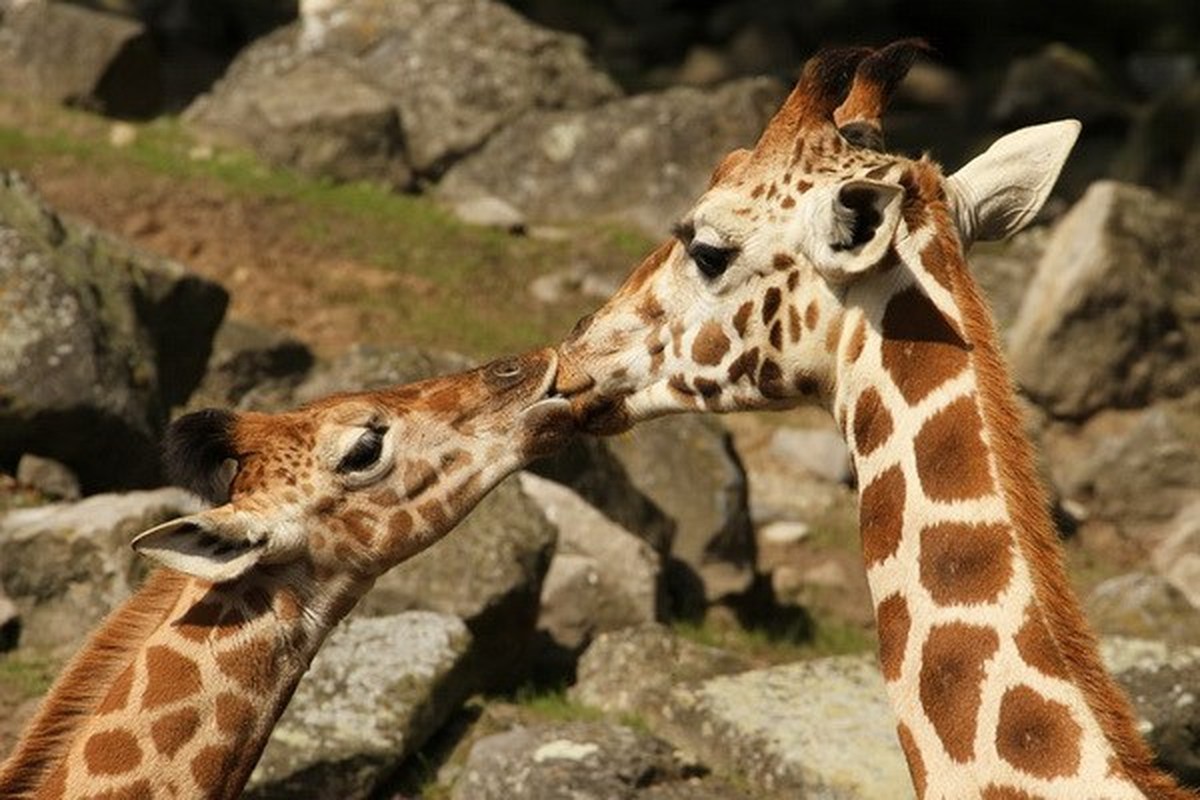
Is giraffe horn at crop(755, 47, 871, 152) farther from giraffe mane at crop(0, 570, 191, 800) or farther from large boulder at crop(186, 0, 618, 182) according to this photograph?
large boulder at crop(186, 0, 618, 182)

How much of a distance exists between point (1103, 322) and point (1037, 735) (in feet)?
40.3

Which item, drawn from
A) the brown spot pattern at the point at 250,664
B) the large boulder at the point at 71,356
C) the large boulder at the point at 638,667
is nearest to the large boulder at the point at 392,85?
the large boulder at the point at 71,356

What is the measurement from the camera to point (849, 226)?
674 cm

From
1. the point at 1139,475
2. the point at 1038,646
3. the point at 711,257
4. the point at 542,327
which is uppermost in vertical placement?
the point at 711,257

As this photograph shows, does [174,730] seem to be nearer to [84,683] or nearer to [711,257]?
[84,683]

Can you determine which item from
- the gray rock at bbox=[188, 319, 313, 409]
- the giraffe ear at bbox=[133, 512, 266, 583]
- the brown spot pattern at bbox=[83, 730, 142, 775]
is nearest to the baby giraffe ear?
the giraffe ear at bbox=[133, 512, 266, 583]

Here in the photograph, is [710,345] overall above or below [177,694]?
above

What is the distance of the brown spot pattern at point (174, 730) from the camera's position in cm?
723

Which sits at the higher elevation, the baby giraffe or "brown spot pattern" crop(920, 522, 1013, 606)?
"brown spot pattern" crop(920, 522, 1013, 606)

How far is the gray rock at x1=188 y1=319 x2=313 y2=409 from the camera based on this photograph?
15.1m

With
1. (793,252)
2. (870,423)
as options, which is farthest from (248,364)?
(870,423)

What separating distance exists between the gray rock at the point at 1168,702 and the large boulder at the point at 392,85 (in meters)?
11.3

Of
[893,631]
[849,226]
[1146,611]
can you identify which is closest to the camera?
[893,631]

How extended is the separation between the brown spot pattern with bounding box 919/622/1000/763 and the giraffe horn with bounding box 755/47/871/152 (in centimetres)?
157
